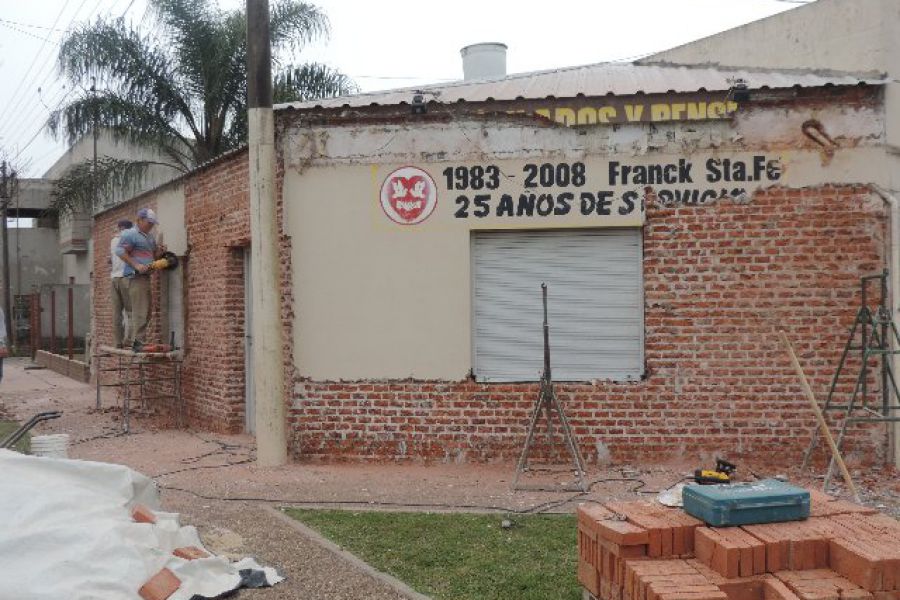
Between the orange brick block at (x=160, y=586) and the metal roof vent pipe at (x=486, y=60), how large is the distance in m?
9.58

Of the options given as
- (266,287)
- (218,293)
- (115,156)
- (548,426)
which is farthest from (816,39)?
(115,156)

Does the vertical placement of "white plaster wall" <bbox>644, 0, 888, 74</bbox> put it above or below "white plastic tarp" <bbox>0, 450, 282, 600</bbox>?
above

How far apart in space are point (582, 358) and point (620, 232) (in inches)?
52.0

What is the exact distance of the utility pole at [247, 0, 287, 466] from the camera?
8914 millimetres

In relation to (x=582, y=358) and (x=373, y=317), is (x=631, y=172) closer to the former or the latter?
(x=582, y=358)

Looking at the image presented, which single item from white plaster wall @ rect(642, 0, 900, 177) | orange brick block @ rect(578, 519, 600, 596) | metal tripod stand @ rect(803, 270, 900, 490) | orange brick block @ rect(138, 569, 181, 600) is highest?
white plaster wall @ rect(642, 0, 900, 177)

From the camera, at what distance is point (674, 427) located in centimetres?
858

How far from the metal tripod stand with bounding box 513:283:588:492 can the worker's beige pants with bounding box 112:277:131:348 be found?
6.85 meters

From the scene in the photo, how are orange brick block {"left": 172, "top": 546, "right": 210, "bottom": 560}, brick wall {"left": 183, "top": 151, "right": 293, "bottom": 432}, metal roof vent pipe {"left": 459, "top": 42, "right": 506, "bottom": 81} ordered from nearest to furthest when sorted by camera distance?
orange brick block {"left": 172, "top": 546, "right": 210, "bottom": 560}
brick wall {"left": 183, "top": 151, "right": 293, "bottom": 432}
metal roof vent pipe {"left": 459, "top": 42, "right": 506, "bottom": 81}

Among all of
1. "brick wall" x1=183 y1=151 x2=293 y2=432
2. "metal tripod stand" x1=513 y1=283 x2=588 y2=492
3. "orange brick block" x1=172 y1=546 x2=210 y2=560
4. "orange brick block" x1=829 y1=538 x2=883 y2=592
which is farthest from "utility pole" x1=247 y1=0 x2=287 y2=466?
"orange brick block" x1=829 y1=538 x2=883 y2=592

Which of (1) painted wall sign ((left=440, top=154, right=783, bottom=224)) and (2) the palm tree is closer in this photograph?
(1) painted wall sign ((left=440, top=154, right=783, bottom=224))

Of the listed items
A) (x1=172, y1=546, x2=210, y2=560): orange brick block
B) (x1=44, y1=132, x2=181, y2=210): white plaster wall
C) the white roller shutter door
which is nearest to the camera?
(x1=172, y1=546, x2=210, y2=560): orange brick block

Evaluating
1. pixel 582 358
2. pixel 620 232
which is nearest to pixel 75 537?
pixel 582 358

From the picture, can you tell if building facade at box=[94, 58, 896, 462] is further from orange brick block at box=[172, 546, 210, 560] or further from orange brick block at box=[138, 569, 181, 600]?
orange brick block at box=[138, 569, 181, 600]
